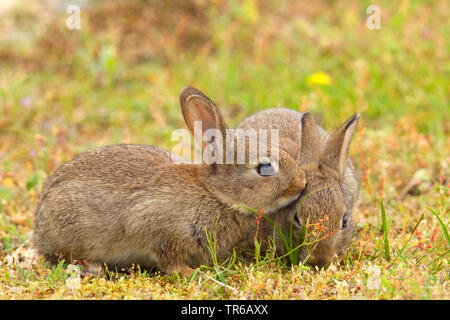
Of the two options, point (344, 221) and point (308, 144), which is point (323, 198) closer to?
point (344, 221)

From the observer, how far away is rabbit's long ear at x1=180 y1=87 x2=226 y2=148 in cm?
479

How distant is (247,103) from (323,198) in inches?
152

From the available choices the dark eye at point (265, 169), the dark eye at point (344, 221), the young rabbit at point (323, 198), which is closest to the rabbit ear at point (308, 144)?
the young rabbit at point (323, 198)

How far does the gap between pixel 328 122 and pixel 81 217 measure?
13.3 feet

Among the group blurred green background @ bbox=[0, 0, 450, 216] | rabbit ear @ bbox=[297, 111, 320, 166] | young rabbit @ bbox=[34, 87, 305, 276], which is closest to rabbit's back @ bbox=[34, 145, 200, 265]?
young rabbit @ bbox=[34, 87, 305, 276]

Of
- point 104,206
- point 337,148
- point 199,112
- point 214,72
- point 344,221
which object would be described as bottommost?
point 344,221

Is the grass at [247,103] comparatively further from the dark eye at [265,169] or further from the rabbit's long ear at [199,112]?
the rabbit's long ear at [199,112]

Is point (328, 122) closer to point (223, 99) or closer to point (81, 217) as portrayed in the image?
point (223, 99)

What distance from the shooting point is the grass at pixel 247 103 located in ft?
14.3

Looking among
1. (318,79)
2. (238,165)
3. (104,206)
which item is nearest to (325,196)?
(238,165)

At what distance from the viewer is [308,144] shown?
16.6 ft

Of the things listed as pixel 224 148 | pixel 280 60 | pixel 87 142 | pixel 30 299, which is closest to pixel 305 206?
pixel 224 148

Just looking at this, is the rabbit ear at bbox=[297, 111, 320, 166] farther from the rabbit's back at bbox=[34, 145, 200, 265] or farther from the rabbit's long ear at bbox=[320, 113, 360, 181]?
the rabbit's back at bbox=[34, 145, 200, 265]
